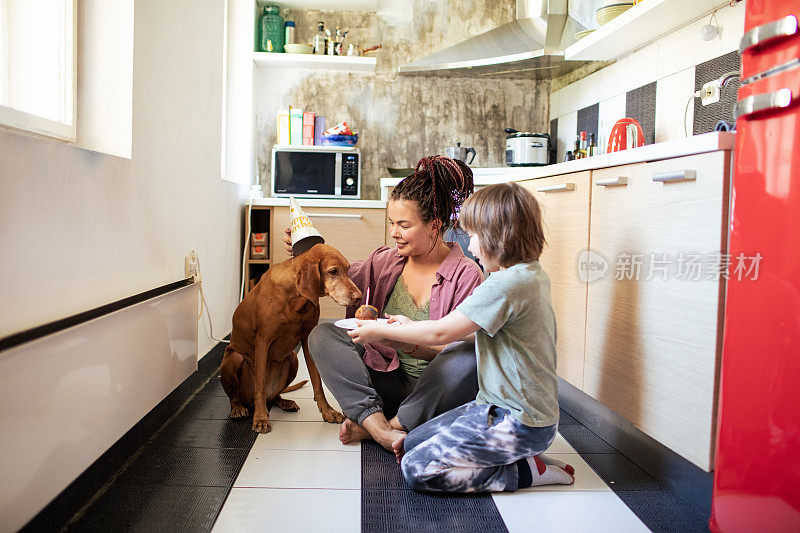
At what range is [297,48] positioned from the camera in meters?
4.27

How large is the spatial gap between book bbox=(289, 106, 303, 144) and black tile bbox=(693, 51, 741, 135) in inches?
96.9

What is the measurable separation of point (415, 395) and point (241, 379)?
709 millimetres

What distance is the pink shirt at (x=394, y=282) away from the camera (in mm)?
2088

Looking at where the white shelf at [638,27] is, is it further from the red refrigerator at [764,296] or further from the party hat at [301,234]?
the party hat at [301,234]

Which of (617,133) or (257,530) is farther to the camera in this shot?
(617,133)

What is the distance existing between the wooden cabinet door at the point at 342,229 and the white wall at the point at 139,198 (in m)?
0.48

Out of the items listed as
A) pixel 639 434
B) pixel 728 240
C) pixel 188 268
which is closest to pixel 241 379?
pixel 188 268

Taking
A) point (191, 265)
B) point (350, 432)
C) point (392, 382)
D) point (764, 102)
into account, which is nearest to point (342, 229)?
point (191, 265)

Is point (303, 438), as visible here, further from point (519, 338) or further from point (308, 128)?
point (308, 128)

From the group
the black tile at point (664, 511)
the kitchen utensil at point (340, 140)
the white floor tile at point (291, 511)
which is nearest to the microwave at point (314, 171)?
the kitchen utensil at point (340, 140)

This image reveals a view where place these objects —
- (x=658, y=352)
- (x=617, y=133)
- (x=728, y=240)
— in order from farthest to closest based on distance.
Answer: (x=617, y=133) → (x=658, y=352) → (x=728, y=240)

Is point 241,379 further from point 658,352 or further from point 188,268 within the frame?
point 658,352

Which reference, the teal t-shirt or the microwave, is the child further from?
the microwave

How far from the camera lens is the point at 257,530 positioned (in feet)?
4.92
